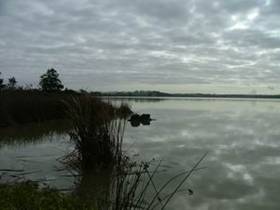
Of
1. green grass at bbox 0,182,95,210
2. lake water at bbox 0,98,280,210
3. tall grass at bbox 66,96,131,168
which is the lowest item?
lake water at bbox 0,98,280,210

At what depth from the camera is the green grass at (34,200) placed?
624cm

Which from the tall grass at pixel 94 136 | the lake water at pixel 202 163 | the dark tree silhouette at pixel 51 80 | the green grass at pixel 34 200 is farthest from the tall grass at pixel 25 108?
the dark tree silhouette at pixel 51 80

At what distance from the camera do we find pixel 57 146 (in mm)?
15078

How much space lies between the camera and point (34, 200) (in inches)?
259

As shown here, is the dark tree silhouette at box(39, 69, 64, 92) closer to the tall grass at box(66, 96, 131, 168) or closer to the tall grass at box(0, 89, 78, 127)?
the tall grass at box(0, 89, 78, 127)

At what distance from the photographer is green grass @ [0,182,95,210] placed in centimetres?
624

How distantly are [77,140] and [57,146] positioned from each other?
4.89 m

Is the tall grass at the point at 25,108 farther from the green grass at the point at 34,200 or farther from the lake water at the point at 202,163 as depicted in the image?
the green grass at the point at 34,200

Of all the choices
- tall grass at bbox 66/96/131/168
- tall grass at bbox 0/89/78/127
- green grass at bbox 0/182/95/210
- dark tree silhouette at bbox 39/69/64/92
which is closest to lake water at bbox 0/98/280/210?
tall grass at bbox 66/96/131/168

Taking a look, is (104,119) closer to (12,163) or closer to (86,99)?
(86,99)

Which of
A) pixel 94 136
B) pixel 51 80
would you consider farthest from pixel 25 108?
pixel 51 80

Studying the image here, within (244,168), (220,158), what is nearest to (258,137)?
(220,158)

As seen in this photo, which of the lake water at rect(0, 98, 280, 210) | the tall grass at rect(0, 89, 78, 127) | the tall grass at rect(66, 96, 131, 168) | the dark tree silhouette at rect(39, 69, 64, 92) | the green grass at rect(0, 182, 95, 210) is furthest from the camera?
the dark tree silhouette at rect(39, 69, 64, 92)

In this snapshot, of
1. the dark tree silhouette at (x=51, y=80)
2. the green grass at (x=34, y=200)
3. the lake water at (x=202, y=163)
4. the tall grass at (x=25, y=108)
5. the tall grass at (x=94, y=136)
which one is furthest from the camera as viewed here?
the dark tree silhouette at (x=51, y=80)
